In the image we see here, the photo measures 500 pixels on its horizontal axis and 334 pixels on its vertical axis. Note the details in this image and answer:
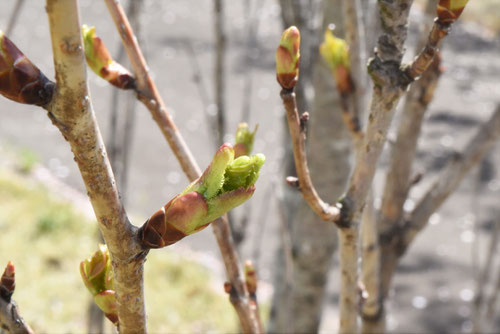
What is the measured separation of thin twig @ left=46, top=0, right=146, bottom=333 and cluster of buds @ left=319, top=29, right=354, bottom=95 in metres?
0.51

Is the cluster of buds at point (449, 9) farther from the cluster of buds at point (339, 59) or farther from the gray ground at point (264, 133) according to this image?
the gray ground at point (264, 133)

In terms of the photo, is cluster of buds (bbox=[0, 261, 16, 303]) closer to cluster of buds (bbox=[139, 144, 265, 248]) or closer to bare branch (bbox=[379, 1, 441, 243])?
cluster of buds (bbox=[139, 144, 265, 248])

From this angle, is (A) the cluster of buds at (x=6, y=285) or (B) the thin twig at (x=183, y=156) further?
(B) the thin twig at (x=183, y=156)

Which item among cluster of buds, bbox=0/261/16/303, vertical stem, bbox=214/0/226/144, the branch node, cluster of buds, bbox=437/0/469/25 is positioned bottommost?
vertical stem, bbox=214/0/226/144

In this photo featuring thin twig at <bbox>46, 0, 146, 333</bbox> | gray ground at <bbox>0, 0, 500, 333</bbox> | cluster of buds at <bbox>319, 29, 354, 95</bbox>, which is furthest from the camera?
gray ground at <bbox>0, 0, 500, 333</bbox>

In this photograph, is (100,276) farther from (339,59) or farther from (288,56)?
(339,59)

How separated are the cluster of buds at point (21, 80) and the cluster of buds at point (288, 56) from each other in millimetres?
247

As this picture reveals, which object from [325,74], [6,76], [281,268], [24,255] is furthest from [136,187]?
[6,76]

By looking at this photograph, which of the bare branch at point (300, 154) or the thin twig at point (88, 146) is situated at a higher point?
the thin twig at point (88, 146)

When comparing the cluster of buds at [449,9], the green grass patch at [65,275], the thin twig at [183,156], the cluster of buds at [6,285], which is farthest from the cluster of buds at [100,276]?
the green grass patch at [65,275]

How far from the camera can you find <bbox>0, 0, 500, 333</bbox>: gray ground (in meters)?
4.01

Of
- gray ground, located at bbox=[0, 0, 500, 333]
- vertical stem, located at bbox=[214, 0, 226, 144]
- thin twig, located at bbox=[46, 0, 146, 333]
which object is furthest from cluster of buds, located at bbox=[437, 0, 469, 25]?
gray ground, located at bbox=[0, 0, 500, 333]

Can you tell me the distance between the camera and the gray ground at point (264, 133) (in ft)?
13.2

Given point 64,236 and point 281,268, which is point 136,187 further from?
point 281,268
